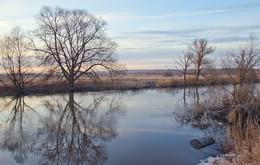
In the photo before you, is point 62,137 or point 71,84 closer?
point 62,137

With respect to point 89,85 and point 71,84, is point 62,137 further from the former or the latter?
point 89,85

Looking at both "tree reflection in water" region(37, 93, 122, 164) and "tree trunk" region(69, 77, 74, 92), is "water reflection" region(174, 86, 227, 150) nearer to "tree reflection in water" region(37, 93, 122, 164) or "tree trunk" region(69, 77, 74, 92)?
"tree reflection in water" region(37, 93, 122, 164)

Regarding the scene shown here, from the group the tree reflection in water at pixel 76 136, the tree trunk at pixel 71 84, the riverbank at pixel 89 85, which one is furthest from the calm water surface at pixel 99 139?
the tree trunk at pixel 71 84

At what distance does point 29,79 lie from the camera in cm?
3194

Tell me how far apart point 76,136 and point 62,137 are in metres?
0.56

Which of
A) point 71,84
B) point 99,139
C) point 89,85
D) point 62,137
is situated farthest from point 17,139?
point 89,85

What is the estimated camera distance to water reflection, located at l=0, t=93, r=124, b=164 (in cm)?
848

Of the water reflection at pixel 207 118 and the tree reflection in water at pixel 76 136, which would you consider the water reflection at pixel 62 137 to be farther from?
the water reflection at pixel 207 118

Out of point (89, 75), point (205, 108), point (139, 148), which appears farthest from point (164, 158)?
point (89, 75)

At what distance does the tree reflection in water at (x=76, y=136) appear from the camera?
8.37m

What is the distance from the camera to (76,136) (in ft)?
35.4

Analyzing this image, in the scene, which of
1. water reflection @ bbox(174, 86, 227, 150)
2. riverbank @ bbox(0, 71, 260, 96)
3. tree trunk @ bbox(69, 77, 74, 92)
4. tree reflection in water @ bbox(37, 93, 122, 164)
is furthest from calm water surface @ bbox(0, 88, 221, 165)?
tree trunk @ bbox(69, 77, 74, 92)

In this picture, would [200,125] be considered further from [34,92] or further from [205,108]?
[34,92]

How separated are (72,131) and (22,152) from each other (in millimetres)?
2875
